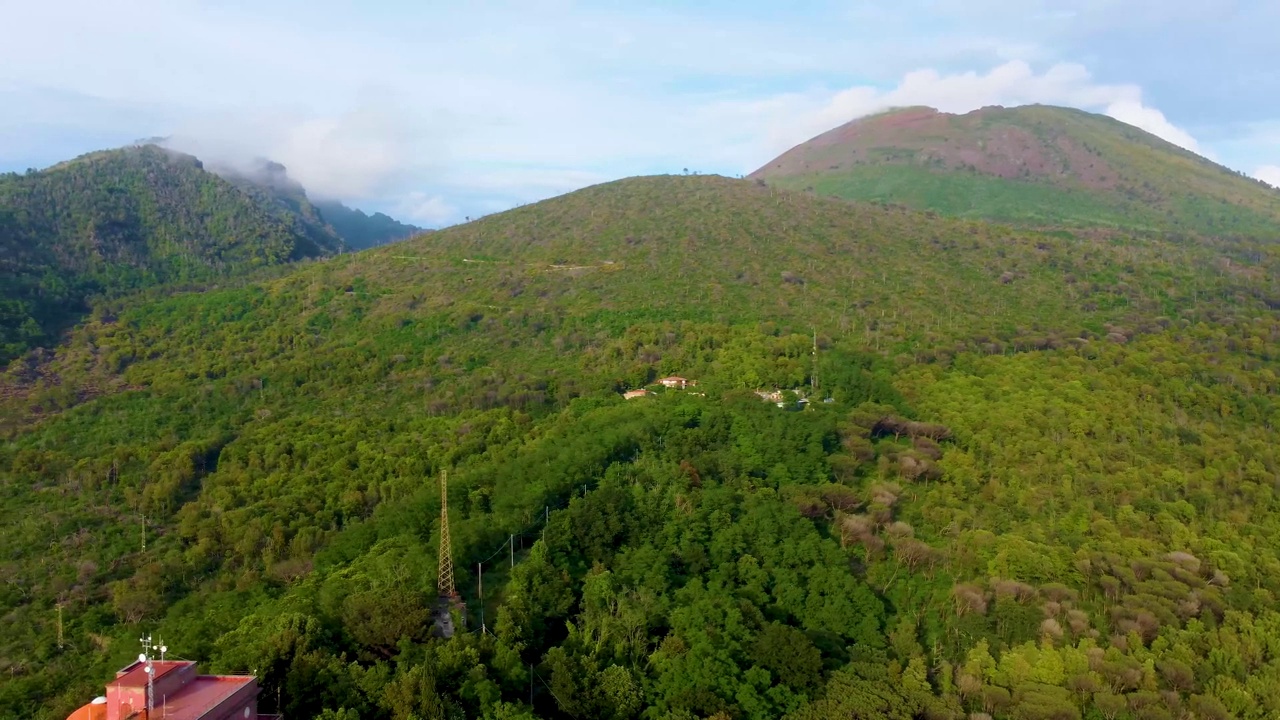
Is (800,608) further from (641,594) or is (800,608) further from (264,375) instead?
(264,375)

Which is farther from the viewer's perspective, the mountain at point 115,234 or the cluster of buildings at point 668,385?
the mountain at point 115,234

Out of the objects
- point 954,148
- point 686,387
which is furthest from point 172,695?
point 954,148

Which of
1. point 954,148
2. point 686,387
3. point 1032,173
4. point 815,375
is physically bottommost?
point 686,387

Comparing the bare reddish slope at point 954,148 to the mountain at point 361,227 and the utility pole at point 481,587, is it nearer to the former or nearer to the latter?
the mountain at point 361,227

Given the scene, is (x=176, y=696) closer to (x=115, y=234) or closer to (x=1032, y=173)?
(x=115, y=234)

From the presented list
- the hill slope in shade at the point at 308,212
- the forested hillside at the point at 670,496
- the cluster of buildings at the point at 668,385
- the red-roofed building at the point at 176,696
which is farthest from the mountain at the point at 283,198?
the red-roofed building at the point at 176,696

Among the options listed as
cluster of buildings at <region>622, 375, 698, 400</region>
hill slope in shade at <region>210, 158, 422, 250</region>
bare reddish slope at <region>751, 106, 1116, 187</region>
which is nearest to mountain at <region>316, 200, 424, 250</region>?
hill slope in shade at <region>210, 158, 422, 250</region>
